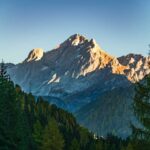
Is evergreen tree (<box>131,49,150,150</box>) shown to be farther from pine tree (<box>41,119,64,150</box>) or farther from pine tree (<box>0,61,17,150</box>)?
pine tree (<box>41,119,64,150</box>)

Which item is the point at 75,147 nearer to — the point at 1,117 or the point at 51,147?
the point at 51,147

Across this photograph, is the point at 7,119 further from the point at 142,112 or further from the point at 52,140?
the point at 52,140

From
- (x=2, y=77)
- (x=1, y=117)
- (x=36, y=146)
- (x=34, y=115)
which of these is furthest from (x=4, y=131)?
(x=34, y=115)

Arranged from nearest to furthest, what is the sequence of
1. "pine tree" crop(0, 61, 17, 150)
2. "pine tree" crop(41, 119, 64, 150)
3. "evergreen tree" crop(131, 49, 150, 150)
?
"evergreen tree" crop(131, 49, 150, 150), "pine tree" crop(0, 61, 17, 150), "pine tree" crop(41, 119, 64, 150)

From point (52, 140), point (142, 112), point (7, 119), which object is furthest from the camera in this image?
point (52, 140)

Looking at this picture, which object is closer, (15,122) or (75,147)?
(15,122)

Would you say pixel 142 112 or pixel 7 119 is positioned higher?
pixel 142 112

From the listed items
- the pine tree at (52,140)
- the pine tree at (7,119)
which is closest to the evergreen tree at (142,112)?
the pine tree at (7,119)

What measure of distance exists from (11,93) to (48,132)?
55010 mm

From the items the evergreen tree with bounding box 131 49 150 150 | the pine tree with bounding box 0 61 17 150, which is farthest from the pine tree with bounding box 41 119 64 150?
the evergreen tree with bounding box 131 49 150 150

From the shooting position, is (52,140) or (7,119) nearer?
(7,119)

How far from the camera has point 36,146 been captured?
336 feet

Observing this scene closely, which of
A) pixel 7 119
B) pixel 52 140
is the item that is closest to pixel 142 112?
pixel 7 119

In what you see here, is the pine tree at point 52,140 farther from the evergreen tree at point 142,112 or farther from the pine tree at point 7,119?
the evergreen tree at point 142,112
